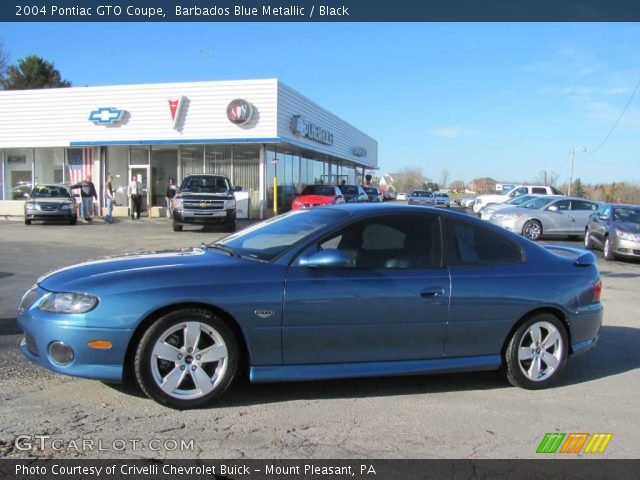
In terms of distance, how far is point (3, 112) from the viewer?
2688cm

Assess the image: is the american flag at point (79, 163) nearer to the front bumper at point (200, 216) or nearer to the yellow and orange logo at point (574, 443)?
the front bumper at point (200, 216)

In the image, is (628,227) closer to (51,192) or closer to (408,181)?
(51,192)

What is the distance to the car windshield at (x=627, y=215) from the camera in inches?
578

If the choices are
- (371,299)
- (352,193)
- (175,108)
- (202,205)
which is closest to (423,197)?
(352,193)

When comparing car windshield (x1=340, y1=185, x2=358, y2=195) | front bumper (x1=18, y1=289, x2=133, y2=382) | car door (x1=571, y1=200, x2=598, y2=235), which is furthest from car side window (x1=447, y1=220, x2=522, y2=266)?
car windshield (x1=340, y1=185, x2=358, y2=195)

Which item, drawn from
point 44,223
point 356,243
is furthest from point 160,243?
point 356,243

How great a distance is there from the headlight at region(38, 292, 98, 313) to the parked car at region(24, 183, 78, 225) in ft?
60.4

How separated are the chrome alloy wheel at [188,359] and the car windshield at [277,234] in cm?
74

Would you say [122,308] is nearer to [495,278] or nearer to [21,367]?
[21,367]

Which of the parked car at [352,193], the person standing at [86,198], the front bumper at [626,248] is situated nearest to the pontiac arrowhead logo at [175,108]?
the person standing at [86,198]

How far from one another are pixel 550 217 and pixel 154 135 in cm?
1713

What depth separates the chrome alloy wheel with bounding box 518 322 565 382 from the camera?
4.71 m

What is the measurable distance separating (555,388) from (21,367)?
4.70m

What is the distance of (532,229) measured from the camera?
18.6 meters
